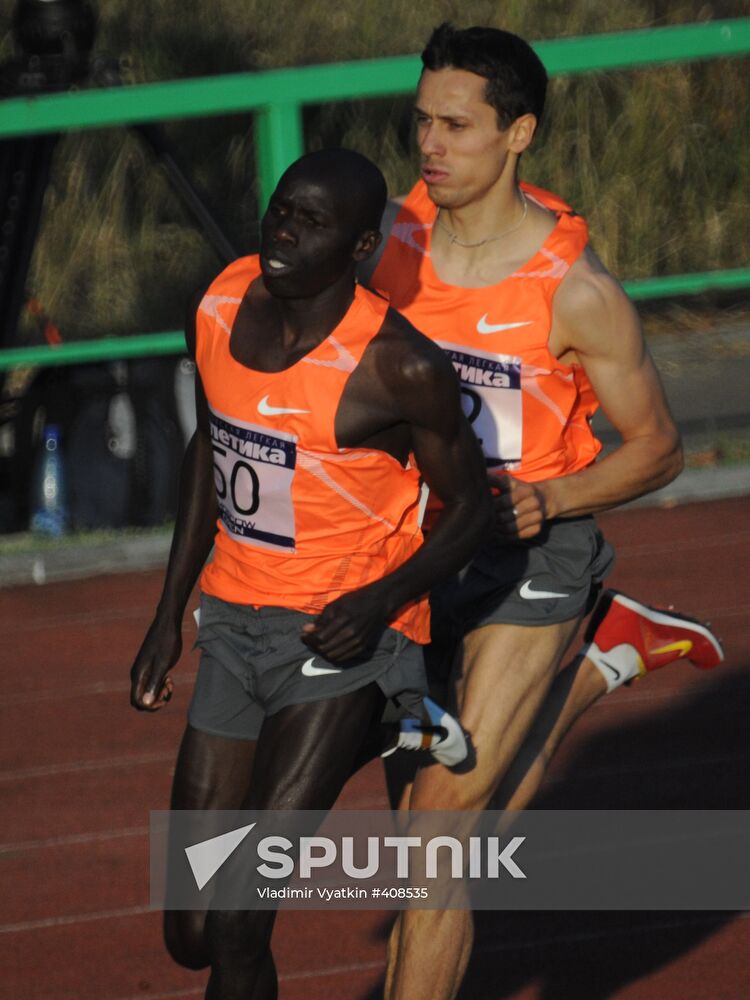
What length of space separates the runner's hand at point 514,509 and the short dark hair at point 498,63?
2.50 feet

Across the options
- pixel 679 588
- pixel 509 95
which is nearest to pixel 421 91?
pixel 509 95

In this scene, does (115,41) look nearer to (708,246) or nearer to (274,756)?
(708,246)

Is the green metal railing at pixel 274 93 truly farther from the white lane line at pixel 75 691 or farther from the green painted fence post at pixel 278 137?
the white lane line at pixel 75 691

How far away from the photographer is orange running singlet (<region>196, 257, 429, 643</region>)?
3.10m

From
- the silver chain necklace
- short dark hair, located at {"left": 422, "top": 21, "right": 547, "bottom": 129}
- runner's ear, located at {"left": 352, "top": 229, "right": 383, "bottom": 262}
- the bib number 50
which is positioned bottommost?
the bib number 50

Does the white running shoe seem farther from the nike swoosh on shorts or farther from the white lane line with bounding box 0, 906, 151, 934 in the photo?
the white lane line with bounding box 0, 906, 151, 934

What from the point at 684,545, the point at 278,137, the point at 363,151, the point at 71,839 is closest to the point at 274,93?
the point at 278,137

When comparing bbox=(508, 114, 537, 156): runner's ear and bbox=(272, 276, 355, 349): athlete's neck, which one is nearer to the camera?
bbox=(272, 276, 355, 349): athlete's neck

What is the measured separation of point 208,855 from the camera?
10.4 ft

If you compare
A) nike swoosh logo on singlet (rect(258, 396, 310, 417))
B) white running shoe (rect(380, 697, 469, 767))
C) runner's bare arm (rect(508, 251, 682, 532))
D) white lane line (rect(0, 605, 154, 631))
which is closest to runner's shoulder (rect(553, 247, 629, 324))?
runner's bare arm (rect(508, 251, 682, 532))

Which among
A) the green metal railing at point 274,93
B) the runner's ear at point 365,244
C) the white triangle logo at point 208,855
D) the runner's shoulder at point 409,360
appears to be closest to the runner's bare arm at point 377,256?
the runner's ear at point 365,244

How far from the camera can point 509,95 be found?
361cm

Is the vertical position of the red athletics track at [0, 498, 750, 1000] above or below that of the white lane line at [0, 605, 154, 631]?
above

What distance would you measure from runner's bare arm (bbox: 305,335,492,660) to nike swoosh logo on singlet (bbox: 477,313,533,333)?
0.46 metres
